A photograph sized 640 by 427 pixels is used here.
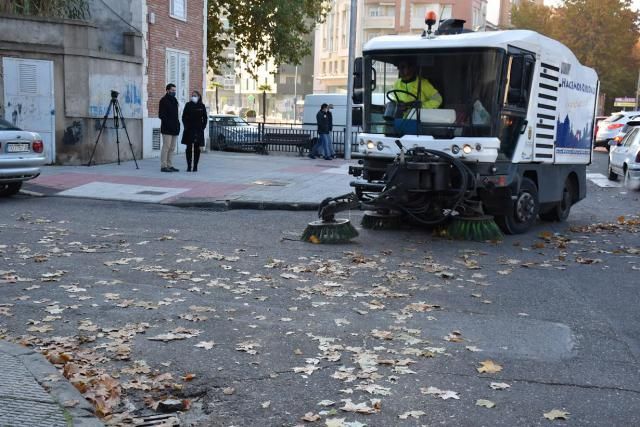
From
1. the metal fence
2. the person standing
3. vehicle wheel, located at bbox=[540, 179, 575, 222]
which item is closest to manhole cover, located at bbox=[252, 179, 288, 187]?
vehicle wheel, located at bbox=[540, 179, 575, 222]

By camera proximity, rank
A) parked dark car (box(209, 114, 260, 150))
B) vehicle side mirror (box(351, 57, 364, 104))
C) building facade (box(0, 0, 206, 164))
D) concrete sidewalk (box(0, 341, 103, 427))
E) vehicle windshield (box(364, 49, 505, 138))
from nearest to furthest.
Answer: concrete sidewalk (box(0, 341, 103, 427)) → vehicle windshield (box(364, 49, 505, 138)) → vehicle side mirror (box(351, 57, 364, 104)) → building facade (box(0, 0, 206, 164)) → parked dark car (box(209, 114, 260, 150))

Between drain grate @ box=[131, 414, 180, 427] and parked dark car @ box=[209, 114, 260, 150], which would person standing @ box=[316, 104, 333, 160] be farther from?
drain grate @ box=[131, 414, 180, 427]

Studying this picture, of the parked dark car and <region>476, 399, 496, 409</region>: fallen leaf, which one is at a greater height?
the parked dark car

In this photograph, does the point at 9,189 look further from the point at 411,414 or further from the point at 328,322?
the point at 411,414

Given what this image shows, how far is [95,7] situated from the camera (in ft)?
66.7

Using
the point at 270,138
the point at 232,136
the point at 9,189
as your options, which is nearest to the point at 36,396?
the point at 9,189

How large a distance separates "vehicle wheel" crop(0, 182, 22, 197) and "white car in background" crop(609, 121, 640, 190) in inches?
543

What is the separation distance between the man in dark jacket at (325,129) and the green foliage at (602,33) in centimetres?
3776

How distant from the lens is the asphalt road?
175 inches

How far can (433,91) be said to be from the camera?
10.1 meters

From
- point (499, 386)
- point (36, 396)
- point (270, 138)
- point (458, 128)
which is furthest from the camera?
point (270, 138)

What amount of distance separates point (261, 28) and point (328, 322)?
2636cm

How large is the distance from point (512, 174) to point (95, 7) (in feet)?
47.8

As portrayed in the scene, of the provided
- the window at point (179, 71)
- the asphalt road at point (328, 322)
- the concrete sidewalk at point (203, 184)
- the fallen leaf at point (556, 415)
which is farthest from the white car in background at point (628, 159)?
the fallen leaf at point (556, 415)
